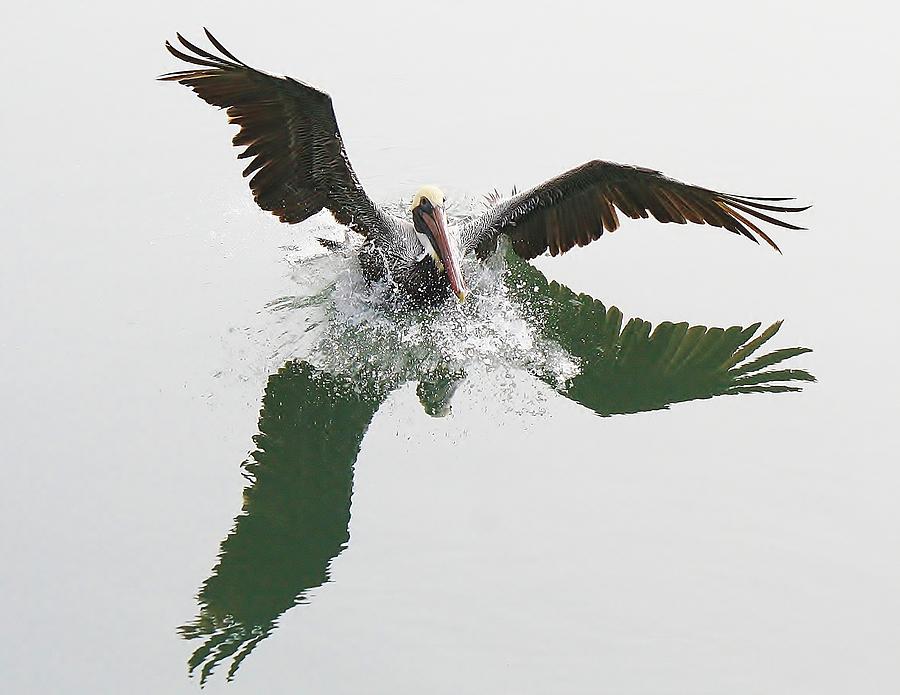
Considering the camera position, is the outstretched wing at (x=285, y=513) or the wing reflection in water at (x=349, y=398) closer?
the outstretched wing at (x=285, y=513)

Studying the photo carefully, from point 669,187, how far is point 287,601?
12.9 feet

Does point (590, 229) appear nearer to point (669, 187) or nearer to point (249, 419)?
point (669, 187)

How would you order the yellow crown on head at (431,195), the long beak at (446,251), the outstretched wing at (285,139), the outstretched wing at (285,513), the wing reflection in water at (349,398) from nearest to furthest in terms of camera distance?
the outstretched wing at (285,513) < the wing reflection in water at (349,398) < the outstretched wing at (285,139) < the long beak at (446,251) < the yellow crown on head at (431,195)

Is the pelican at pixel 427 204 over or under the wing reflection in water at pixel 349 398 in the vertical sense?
over

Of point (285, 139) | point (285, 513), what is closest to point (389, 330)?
point (285, 139)

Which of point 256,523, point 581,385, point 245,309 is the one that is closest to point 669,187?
point 581,385

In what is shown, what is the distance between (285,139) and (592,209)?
2195mm

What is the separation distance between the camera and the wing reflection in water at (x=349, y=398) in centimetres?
651

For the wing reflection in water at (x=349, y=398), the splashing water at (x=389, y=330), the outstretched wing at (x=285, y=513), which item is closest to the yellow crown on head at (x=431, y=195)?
the splashing water at (x=389, y=330)

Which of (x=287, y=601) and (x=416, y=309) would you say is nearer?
(x=287, y=601)

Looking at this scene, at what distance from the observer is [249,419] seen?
7.87 meters

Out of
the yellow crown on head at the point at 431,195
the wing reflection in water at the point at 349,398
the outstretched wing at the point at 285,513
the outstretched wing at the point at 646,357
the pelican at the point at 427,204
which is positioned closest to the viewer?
the outstretched wing at the point at 285,513

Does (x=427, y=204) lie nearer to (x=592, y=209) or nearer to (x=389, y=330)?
(x=389, y=330)

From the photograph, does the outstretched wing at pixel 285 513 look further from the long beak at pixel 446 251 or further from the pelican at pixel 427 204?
the pelican at pixel 427 204
